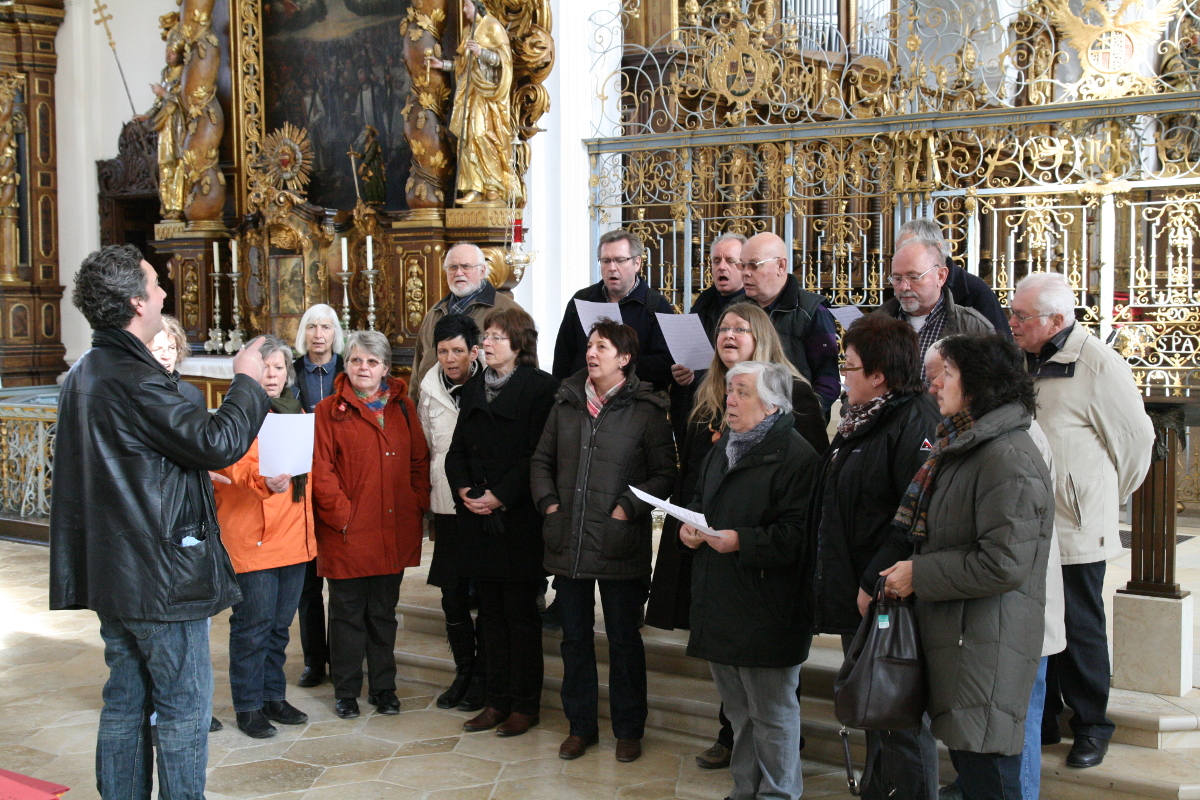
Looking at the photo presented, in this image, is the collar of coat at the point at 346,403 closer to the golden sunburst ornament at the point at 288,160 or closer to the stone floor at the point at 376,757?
the stone floor at the point at 376,757

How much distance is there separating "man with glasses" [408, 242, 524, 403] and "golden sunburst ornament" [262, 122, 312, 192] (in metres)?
3.46

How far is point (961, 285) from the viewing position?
4086 mm

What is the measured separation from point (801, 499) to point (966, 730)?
Answer: 2.96 feet

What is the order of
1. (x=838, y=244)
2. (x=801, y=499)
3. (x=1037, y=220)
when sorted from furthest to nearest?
(x=838, y=244), (x=1037, y=220), (x=801, y=499)

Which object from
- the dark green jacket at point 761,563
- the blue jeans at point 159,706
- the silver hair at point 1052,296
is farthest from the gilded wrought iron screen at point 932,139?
the blue jeans at point 159,706

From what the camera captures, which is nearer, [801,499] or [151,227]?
[801,499]

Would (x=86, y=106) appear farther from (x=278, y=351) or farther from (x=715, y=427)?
(x=715, y=427)

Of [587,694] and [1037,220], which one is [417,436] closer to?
[587,694]

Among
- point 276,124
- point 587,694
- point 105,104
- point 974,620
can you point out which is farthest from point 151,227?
point 974,620

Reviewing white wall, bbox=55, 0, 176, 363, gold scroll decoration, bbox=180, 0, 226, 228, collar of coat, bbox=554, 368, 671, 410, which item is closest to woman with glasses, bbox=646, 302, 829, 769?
collar of coat, bbox=554, 368, 671, 410

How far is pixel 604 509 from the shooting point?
13.2ft

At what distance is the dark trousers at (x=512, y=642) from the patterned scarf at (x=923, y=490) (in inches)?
70.2

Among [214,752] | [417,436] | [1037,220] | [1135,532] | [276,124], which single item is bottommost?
[214,752]

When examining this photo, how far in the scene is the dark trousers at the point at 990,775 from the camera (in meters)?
2.83
